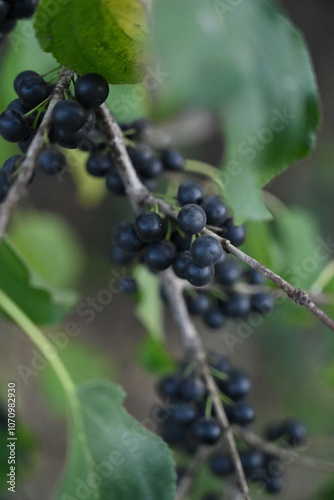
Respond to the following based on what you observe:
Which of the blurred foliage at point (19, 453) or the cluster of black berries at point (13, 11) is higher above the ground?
the cluster of black berries at point (13, 11)

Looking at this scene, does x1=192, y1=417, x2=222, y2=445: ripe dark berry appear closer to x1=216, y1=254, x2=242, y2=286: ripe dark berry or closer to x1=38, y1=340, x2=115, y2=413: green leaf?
x1=216, y1=254, x2=242, y2=286: ripe dark berry

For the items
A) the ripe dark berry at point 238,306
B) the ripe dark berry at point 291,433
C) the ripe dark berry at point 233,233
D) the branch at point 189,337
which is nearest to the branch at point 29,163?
the ripe dark berry at point 233,233

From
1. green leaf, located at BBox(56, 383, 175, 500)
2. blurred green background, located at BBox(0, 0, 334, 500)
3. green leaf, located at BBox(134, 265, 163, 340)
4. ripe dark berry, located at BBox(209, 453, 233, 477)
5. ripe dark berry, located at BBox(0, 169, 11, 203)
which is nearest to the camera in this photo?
ripe dark berry, located at BBox(0, 169, 11, 203)

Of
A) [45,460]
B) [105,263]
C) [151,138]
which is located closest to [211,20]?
[151,138]

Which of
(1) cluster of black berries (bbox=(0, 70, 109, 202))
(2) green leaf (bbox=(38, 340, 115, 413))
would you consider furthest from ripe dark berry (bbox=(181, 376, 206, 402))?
(2) green leaf (bbox=(38, 340, 115, 413))

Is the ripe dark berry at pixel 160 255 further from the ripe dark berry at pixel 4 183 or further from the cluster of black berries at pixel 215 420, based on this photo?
the cluster of black berries at pixel 215 420
